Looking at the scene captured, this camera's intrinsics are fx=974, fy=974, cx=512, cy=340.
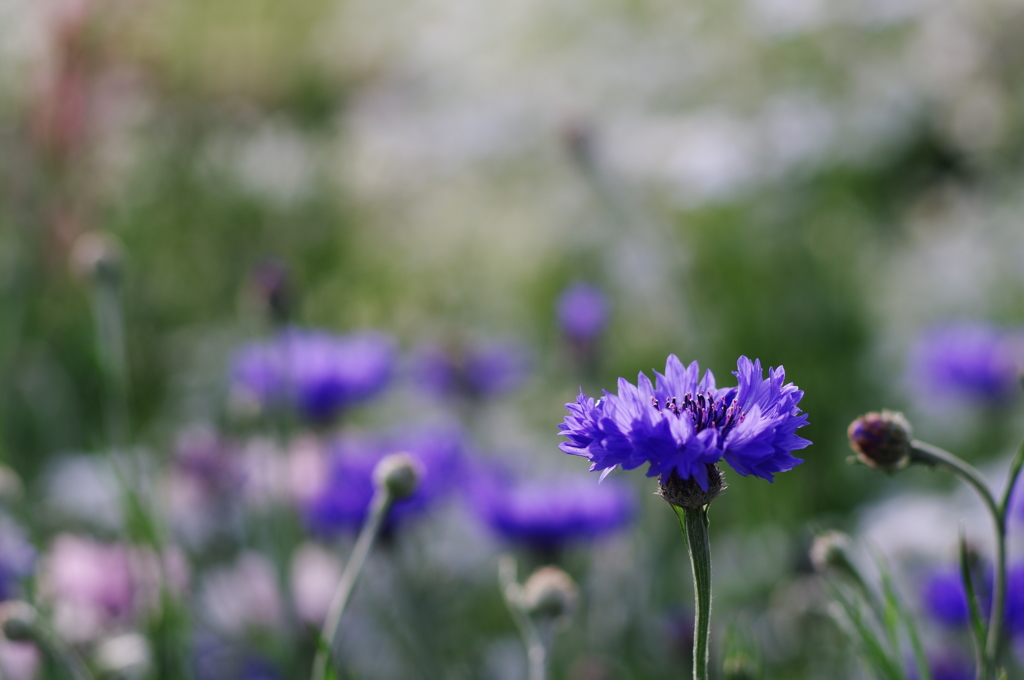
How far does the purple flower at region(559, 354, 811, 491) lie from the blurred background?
0.46 ft

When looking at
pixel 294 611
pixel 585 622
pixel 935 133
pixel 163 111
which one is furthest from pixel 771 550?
pixel 935 133

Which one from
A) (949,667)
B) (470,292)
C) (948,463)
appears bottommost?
(949,667)

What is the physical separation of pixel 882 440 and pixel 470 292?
1.51m

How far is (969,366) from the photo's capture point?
3.32ft

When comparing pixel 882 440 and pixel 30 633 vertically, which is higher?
pixel 882 440

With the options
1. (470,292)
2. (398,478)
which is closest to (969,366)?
(398,478)

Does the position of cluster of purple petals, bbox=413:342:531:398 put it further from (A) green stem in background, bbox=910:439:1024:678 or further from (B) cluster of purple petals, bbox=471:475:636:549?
(A) green stem in background, bbox=910:439:1024:678

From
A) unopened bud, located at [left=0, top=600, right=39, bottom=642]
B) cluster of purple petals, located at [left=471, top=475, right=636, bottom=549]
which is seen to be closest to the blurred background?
cluster of purple petals, located at [left=471, top=475, right=636, bottom=549]

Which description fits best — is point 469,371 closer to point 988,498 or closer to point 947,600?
point 947,600

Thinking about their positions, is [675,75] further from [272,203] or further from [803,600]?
[803,600]

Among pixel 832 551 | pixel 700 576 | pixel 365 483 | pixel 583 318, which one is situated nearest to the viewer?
pixel 700 576

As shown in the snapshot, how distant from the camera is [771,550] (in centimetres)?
84

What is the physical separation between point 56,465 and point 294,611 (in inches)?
29.0

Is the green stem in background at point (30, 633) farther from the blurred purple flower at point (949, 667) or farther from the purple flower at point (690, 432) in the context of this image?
the blurred purple flower at point (949, 667)
